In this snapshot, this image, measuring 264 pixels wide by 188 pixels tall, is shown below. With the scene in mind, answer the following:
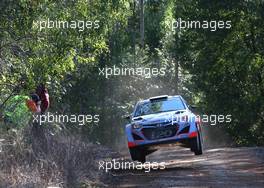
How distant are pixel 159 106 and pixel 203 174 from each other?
118 inches

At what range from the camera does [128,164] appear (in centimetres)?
1827

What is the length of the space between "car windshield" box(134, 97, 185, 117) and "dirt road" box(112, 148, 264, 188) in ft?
5.40

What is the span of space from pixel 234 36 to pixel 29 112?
2159cm

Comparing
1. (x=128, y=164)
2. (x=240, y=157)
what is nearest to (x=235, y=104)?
(x=240, y=157)


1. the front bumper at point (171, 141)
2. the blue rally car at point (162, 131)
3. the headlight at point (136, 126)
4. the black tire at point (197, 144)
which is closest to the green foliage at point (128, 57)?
the headlight at point (136, 126)

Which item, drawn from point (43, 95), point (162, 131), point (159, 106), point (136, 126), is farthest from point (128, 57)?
point (43, 95)

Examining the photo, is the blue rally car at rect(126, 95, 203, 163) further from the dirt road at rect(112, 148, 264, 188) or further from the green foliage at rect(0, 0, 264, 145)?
the green foliage at rect(0, 0, 264, 145)

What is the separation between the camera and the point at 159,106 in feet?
56.6

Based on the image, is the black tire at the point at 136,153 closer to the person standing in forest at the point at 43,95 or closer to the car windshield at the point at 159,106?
the car windshield at the point at 159,106

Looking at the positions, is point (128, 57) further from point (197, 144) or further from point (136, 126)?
point (136, 126)

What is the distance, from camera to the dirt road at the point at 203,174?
1331cm

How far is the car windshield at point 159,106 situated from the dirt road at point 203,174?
1.65 m

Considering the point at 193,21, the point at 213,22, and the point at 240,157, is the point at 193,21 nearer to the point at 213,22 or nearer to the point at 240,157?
the point at 213,22

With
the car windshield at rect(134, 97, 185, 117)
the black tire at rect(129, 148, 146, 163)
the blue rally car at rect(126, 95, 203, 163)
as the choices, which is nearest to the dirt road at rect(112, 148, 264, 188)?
the black tire at rect(129, 148, 146, 163)
